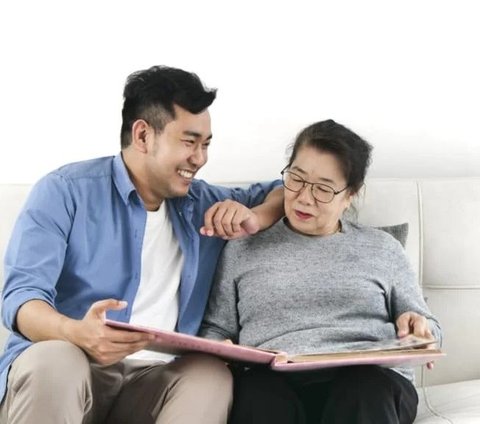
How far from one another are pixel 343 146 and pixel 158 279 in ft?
1.74

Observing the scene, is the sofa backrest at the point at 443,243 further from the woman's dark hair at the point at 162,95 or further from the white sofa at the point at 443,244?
the woman's dark hair at the point at 162,95

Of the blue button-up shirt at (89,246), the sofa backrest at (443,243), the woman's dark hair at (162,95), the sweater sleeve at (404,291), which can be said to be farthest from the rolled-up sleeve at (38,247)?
the sweater sleeve at (404,291)

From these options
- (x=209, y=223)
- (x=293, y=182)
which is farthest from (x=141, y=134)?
(x=293, y=182)

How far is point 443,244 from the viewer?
222 cm

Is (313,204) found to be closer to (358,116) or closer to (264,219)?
(264,219)

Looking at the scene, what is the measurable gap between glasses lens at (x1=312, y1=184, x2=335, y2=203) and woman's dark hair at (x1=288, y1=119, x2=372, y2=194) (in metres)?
0.06

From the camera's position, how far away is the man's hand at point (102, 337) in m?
1.55

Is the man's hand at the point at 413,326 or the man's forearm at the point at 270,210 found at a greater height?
the man's forearm at the point at 270,210

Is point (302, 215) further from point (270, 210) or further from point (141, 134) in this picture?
point (141, 134)

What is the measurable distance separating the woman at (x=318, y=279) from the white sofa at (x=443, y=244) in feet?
0.48

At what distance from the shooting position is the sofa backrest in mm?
2188

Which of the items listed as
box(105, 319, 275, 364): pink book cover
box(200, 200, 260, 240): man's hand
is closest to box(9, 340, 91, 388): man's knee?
box(105, 319, 275, 364): pink book cover

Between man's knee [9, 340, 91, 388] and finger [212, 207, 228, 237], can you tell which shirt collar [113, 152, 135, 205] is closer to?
finger [212, 207, 228, 237]

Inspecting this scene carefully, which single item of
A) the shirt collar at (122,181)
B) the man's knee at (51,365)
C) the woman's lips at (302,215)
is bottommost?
the man's knee at (51,365)
